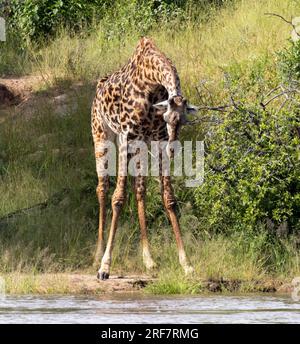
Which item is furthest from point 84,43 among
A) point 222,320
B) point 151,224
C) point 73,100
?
point 222,320

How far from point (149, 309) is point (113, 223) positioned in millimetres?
2476

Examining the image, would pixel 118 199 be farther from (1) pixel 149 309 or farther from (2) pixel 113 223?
(1) pixel 149 309

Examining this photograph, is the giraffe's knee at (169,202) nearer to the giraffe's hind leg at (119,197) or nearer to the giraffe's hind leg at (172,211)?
the giraffe's hind leg at (172,211)

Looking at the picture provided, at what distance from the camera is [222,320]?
11148mm

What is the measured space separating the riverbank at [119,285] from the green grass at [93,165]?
0.05 metres

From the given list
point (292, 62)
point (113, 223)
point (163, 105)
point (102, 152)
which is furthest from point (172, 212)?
point (292, 62)

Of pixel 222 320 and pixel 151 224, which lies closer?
pixel 222 320

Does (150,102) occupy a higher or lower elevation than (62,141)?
higher

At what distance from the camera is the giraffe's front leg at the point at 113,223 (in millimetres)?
13828

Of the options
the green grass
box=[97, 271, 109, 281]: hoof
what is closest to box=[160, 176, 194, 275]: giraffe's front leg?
the green grass

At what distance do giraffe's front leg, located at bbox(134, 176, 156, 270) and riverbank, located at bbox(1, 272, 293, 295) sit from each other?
0.50 metres

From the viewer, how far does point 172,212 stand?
1414cm

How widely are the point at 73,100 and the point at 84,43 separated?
2.42 metres

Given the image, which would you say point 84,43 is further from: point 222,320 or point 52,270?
point 222,320
